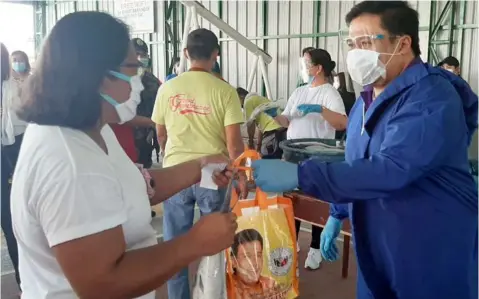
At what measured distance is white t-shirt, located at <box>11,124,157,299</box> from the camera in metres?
0.92

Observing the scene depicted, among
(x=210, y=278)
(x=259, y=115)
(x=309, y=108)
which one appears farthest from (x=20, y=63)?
(x=210, y=278)

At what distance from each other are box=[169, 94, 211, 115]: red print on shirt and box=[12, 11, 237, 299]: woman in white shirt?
1.41 metres

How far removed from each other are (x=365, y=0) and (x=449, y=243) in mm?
767

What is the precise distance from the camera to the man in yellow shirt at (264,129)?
3488 mm

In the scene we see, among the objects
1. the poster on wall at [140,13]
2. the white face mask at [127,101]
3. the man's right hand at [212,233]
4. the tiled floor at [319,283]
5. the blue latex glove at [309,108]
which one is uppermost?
the poster on wall at [140,13]

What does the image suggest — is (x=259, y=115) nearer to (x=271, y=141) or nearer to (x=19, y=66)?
(x=271, y=141)

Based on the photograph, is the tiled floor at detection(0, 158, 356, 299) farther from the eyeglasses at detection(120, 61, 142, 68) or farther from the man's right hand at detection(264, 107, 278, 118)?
the eyeglasses at detection(120, 61, 142, 68)

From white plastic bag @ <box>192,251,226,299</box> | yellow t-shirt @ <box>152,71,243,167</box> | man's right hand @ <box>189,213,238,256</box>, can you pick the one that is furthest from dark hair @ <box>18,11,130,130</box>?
yellow t-shirt @ <box>152,71,243,167</box>

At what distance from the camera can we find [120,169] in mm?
1115

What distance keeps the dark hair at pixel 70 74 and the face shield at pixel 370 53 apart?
0.83m

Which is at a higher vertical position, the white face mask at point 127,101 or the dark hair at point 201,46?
the dark hair at point 201,46

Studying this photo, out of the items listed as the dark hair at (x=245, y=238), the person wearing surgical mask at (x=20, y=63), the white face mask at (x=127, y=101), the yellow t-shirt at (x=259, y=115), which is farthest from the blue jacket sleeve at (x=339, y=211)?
the person wearing surgical mask at (x=20, y=63)

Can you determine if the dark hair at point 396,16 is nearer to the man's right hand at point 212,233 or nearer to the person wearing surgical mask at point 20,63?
the man's right hand at point 212,233

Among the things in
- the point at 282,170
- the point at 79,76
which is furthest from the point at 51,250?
the point at 282,170
